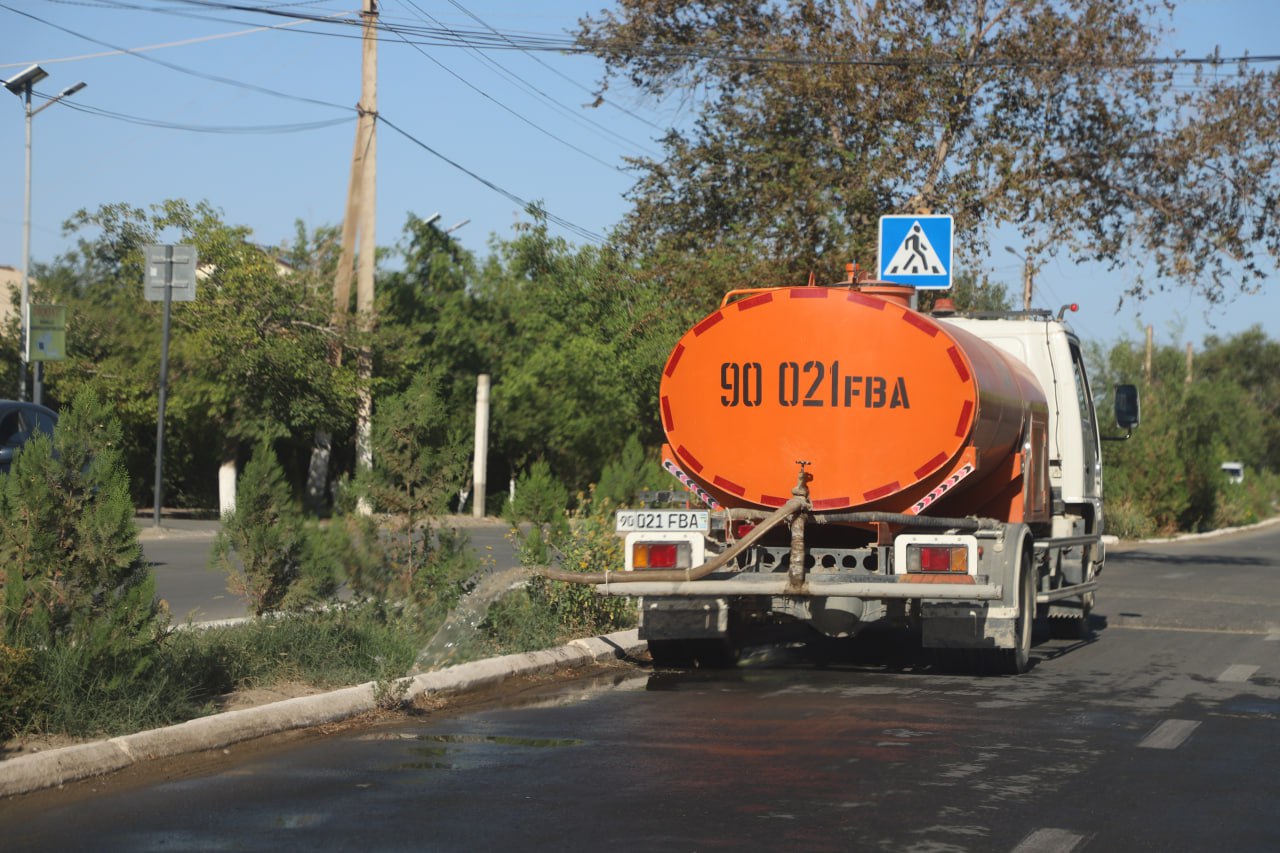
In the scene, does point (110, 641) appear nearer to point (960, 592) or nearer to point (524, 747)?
point (524, 747)

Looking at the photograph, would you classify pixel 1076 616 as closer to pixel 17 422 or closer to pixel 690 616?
pixel 690 616

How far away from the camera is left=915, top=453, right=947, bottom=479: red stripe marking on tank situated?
10688 mm

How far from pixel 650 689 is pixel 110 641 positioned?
4114mm

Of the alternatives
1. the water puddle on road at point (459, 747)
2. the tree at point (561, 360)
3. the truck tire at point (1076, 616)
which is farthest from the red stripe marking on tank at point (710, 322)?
the tree at point (561, 360)

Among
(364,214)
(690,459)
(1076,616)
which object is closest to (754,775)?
(690,459)

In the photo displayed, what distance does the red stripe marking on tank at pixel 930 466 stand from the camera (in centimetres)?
1069

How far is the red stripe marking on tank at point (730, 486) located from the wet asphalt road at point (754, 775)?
137 centimetres

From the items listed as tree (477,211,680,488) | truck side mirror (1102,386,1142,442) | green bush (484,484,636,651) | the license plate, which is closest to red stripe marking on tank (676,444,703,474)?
the license plate

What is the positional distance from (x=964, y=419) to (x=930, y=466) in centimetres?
40

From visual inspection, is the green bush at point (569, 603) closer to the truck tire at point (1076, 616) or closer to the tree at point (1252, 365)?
the truck tire at point (1076, 616)

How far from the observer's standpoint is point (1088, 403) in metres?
15.5

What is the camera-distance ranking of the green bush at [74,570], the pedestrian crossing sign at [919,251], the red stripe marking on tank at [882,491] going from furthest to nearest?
the pedestrian crossing sign at [919,251]
the red stripe marking on tank at [882,491]
the green bush at [74,570]

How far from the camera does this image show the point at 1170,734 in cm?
895

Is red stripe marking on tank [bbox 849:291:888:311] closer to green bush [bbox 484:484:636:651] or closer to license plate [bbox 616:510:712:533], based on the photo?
license plate [bbox 616:510:712:533]
